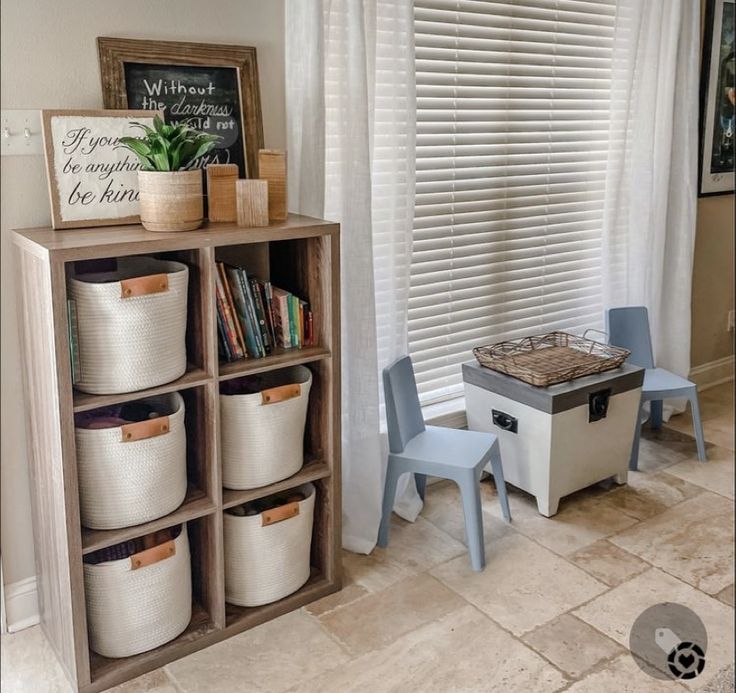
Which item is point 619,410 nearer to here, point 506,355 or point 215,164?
point 506,355

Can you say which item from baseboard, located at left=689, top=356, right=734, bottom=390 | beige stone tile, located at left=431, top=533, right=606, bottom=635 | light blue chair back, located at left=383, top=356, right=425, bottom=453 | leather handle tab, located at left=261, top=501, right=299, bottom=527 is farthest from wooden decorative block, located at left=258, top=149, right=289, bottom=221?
baseboard, located at left=689, top=356, right=734, bottom=390

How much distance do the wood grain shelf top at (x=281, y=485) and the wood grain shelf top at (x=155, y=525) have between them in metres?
0.05

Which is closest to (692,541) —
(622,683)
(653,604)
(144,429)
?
(653,604)

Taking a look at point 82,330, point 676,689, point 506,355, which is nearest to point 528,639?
point 676,689

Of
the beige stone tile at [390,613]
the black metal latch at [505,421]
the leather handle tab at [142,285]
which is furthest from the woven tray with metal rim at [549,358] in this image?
the leather handle tab at [142,285]

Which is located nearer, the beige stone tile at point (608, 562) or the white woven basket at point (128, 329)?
the white woven basket at point (128, 329)

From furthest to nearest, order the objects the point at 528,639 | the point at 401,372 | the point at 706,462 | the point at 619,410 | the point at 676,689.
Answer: the point at 706,462
the point at 619,410
the point at 401,372
the point at 528,639
the point at 676,689

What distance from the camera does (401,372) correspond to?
2793 millimetres

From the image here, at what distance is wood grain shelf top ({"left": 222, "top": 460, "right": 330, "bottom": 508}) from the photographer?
2234 mm

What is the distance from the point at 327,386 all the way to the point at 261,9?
3.47 ft

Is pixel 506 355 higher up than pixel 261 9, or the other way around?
pixel 261 9

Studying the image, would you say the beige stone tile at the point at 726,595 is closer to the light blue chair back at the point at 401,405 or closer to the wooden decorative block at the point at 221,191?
the light blue chair back at the point at 401,405

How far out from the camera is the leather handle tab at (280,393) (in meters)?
2.22

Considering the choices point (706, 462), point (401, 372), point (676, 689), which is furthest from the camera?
point (706, 462)
